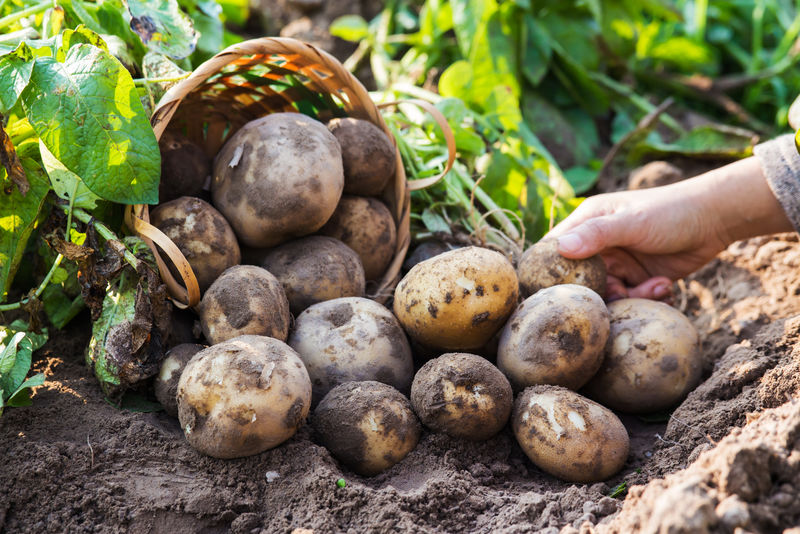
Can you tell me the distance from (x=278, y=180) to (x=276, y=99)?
581 millimetres

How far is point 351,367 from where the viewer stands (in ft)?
6.03

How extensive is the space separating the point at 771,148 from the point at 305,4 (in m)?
3.05

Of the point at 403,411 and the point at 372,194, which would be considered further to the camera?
the point at 372,194

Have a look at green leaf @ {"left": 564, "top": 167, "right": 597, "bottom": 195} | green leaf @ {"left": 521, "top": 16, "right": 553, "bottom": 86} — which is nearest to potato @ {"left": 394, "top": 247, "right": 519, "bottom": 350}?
green leaf @ {"left": 564, "top": 167, "right": 597, "bottom": 195}

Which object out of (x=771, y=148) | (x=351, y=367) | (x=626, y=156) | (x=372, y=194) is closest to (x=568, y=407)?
(x=351, y=367)

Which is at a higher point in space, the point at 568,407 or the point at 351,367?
the point at 568,407

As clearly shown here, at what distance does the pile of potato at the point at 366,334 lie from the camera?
162 centimetres

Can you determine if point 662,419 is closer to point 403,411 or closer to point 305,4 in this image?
point 403,411

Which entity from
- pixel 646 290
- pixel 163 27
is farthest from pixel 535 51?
pixel 163 27

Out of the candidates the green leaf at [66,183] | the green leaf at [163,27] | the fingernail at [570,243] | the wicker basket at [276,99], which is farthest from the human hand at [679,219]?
the green leaf at [66,183]

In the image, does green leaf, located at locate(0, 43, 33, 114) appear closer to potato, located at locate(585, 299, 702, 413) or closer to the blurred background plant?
the blurred background plant

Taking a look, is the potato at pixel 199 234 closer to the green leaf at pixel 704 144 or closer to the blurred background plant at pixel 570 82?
the blurred background plant at pixel 570 82

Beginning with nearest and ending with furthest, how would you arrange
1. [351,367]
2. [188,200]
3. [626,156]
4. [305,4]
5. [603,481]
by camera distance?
[603,481], [351,367], [188,200], [626,156], [305,4]

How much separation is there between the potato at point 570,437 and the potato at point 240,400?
0.55m
